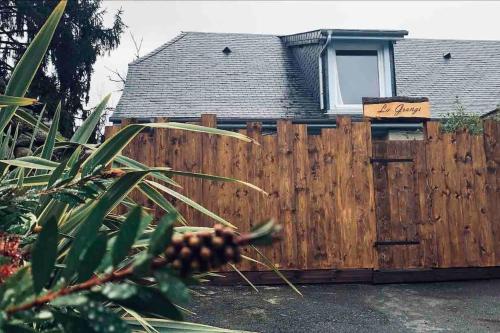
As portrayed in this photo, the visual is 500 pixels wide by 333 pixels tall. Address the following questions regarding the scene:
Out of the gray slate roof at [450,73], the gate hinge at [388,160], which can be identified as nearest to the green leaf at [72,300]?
the gate hinge at [388,160]

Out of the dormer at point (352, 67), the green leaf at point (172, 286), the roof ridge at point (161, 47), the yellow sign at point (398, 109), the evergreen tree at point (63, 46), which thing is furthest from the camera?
the roof ridge at point (161, 47)

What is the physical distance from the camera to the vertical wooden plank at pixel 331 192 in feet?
13.5

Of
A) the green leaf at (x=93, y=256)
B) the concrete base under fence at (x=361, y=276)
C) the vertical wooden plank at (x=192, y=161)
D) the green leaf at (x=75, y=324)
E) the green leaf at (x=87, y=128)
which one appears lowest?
the concrete base under fence at (x=361, y=276)

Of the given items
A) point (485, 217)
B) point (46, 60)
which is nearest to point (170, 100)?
point (46, 60)

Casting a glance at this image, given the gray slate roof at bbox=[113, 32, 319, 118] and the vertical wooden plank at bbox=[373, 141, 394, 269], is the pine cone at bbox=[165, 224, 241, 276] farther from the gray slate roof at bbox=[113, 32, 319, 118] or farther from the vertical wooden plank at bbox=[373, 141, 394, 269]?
the gray slate roof at bbox=[113, 32, 319, 118]

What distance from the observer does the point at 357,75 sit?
9.66 meters

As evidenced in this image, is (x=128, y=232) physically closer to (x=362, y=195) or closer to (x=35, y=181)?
(x=35, y=181)

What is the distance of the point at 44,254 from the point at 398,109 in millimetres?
4848

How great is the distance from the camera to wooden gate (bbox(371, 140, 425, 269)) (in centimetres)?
416

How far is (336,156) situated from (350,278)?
1.13 m

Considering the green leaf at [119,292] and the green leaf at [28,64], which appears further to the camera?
the green leaf at [28,64]

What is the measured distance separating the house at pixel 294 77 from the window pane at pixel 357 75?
2cm

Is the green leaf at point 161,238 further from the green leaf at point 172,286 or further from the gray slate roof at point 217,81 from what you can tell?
the gray slate roof at point 217,81

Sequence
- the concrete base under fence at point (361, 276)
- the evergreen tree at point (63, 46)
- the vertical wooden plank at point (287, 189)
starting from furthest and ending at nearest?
the evergreen tree at point (63, 46) → the vertical wooden plank at point (287, 189) → the concrete base under fence at point (361, 276)
